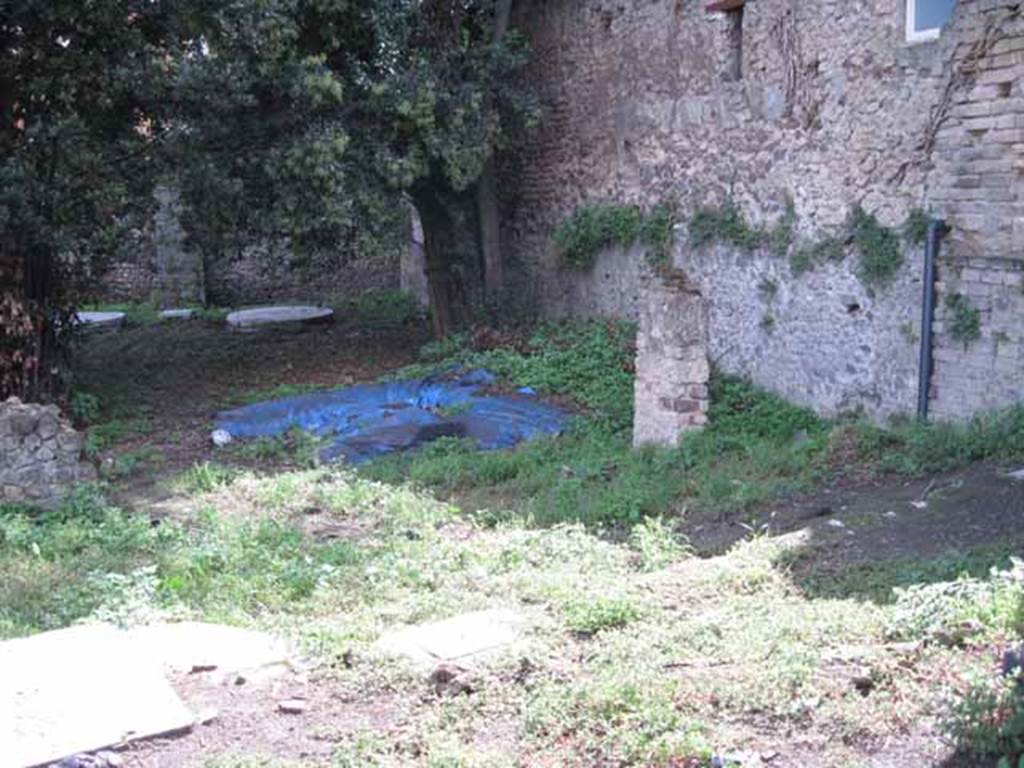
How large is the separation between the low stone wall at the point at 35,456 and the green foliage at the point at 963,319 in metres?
6.49

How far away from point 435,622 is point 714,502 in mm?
3119

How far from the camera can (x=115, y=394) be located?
40.8ft

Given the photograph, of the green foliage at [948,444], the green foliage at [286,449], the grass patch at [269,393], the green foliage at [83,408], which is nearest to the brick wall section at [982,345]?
the green foliage at [948,444]

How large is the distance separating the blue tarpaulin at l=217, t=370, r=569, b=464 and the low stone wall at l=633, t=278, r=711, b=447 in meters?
1.21

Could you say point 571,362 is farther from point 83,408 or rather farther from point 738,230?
point 83,408

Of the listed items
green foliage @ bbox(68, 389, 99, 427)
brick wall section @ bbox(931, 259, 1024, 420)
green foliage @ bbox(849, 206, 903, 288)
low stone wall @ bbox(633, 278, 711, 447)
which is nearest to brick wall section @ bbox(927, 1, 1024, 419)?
brick wall section @ bbox(931, 259, 1024, 420)

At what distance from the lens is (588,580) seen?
18.1 ft

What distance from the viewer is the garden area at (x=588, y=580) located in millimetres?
3561

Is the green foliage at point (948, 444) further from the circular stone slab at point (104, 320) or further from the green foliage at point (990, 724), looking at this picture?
the circular stone slab at point (104, 320)

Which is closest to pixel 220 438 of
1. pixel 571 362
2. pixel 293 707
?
pixel 571 362

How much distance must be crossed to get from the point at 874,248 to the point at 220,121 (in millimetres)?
6692

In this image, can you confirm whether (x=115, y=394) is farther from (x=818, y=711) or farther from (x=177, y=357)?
(x=818, y=711)

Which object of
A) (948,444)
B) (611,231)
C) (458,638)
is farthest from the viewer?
(611,231)

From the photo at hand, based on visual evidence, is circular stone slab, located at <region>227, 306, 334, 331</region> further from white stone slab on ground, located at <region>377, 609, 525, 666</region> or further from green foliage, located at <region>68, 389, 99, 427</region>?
white stone slab on ground, located at <region>377, 609, 525, 666</region>
